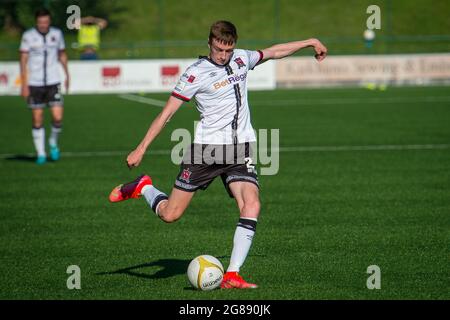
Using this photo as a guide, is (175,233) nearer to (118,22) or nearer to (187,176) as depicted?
(187,176)

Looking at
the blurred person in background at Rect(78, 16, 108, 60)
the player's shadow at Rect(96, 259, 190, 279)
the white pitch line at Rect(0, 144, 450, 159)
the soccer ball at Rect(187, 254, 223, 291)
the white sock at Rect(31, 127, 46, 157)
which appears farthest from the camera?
the blurred person in background at Rect(78, 16, 108, 60)

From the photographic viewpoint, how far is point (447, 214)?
454 inches

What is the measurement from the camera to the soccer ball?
25.5 feet

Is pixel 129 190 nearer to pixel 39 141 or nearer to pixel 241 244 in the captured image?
pixel 241 244

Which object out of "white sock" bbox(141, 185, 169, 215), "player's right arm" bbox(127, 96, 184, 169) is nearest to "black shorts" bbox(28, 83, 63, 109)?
"white sock" bbox(141, 185, 169, 215)

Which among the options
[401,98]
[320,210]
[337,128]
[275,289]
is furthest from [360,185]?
[401,98]

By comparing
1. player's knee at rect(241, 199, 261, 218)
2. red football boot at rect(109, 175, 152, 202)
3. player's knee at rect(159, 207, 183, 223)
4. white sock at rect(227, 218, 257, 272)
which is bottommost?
white sock at rect(227, 218, 257, 272)

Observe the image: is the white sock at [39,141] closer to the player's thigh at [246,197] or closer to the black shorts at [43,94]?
the black shorts at [43,94]

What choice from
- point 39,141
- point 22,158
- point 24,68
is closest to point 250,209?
point 24,68

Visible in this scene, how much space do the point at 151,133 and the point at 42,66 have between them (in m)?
9.86

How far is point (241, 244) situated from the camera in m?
7.98

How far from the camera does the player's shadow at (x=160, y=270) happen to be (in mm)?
8627

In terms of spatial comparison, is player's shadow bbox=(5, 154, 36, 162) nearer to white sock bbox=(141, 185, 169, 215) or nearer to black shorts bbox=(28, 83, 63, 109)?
black shorts bbox=(28, 83, 63, 109)

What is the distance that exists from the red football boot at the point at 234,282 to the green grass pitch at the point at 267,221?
0.35ft
